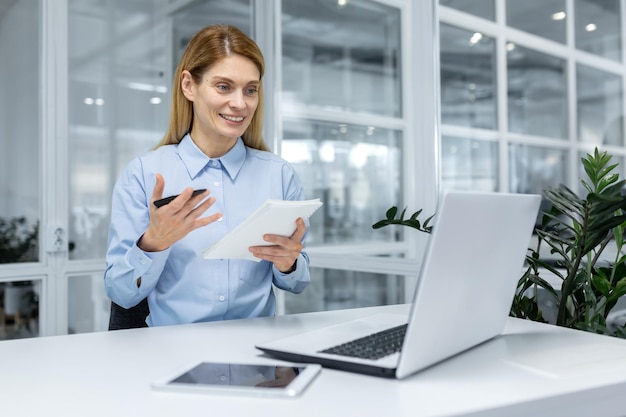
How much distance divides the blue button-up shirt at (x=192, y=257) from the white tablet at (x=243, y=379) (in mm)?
585

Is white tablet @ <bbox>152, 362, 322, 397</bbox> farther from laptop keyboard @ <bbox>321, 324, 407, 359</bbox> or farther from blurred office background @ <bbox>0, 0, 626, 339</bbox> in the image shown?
blurred office background @ <bbox>0, 0, 626, 339</bbox>

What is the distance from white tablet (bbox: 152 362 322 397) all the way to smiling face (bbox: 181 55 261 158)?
89 centimetres

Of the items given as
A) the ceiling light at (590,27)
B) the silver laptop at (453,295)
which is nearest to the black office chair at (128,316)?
the silver laptop at (453,295)

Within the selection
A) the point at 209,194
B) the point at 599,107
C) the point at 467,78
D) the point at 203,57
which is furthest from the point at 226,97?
the point at 467,78

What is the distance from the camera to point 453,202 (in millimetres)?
850

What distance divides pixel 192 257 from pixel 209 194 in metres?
0.18

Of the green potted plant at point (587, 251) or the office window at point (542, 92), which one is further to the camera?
the office window at point (542, 92)

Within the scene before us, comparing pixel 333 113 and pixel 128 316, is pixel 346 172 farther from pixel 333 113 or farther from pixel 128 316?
pixel 128 316

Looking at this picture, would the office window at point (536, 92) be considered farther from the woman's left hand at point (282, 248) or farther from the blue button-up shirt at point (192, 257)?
the woman's left hand at point (282, 248)

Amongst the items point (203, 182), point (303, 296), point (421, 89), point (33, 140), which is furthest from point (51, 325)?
point (421, 89)

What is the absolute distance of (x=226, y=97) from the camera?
170cm

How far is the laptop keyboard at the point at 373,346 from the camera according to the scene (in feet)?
3.23

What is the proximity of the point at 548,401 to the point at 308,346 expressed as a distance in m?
0.40

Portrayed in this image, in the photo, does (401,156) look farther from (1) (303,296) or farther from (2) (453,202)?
(2) (453,202)
